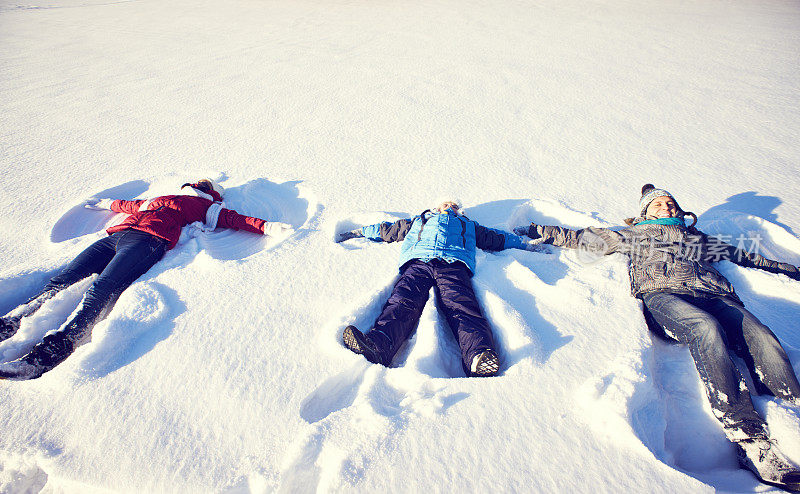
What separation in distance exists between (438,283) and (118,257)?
2.05 meters

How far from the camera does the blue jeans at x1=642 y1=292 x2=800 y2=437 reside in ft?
5.25

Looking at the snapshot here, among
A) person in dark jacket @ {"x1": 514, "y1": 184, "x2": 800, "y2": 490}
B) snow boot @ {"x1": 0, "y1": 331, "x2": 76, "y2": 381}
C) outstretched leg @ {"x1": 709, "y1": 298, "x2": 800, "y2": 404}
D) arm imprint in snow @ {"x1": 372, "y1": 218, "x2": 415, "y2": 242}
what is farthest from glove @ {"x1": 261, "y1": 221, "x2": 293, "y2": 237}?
outstretched leg @ {"x1": 709, "y1": 298, "x2": 800, "y2": 404}

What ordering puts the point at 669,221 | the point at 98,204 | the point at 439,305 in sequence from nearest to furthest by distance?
the point at 439,305 → the point at 669,221 → the point at 98,204

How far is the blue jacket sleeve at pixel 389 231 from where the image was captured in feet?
8.44

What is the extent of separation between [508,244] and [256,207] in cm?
215

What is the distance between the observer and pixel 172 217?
8.72 ft

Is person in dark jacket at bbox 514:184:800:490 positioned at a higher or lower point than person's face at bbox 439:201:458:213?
lower

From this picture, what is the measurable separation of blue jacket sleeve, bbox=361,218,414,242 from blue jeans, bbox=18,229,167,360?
1.46 m

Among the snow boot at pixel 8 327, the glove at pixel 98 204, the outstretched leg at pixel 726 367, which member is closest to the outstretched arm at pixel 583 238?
the outstretched leg at pixel 726 367

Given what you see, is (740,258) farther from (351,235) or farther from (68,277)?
(68,277)

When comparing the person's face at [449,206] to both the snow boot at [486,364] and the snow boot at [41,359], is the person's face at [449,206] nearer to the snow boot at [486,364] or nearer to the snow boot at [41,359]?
the snow boot at [486,364]

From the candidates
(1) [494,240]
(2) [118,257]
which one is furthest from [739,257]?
(2) [118,257]

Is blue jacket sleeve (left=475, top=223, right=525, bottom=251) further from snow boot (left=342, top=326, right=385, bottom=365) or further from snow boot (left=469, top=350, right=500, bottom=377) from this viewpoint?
snow boot (left=342, top=326, right=385, bottom=365)

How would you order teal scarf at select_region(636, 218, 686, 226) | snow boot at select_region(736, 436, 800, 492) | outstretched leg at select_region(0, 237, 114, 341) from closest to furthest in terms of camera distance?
snow boot at select_region(736, 436, 800, 492) < outstretched leg at select_region(0, 237, 114, 341) < teal scarf at select_region(636, 218, 686, 226)
